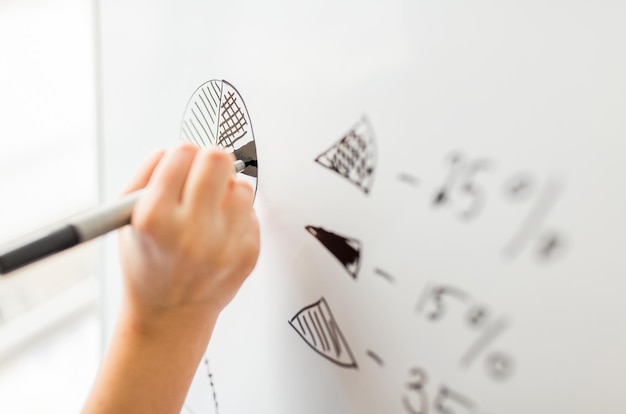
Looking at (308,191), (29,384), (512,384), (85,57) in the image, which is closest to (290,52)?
(308,191)

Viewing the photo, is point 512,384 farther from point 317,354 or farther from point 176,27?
point 176,27

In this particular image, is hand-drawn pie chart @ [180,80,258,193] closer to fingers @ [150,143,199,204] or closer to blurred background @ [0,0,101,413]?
fingers @ [150,143,199,204]

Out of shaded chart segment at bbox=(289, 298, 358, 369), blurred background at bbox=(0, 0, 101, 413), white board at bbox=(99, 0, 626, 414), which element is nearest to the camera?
white board at bbox=(99, 0, 626, 414)

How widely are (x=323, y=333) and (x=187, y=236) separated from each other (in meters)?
0.10

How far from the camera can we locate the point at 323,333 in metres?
0.30

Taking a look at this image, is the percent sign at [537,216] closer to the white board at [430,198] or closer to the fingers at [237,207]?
the white board at [430,198]

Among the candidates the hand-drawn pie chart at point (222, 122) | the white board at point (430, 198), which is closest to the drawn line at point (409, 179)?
the white board at point (430, 198)

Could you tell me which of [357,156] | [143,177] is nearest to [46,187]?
[143,177]

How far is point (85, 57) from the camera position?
1.95ft

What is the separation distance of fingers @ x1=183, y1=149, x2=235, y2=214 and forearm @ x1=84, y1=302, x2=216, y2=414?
69 millimetres

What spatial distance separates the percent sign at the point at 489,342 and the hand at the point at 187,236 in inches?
5.1

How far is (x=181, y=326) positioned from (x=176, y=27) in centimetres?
20

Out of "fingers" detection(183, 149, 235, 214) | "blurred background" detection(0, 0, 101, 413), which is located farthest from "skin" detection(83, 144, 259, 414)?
"blurred background" detection(0, 0, 101, 413)

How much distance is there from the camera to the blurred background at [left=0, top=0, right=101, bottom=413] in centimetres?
58
